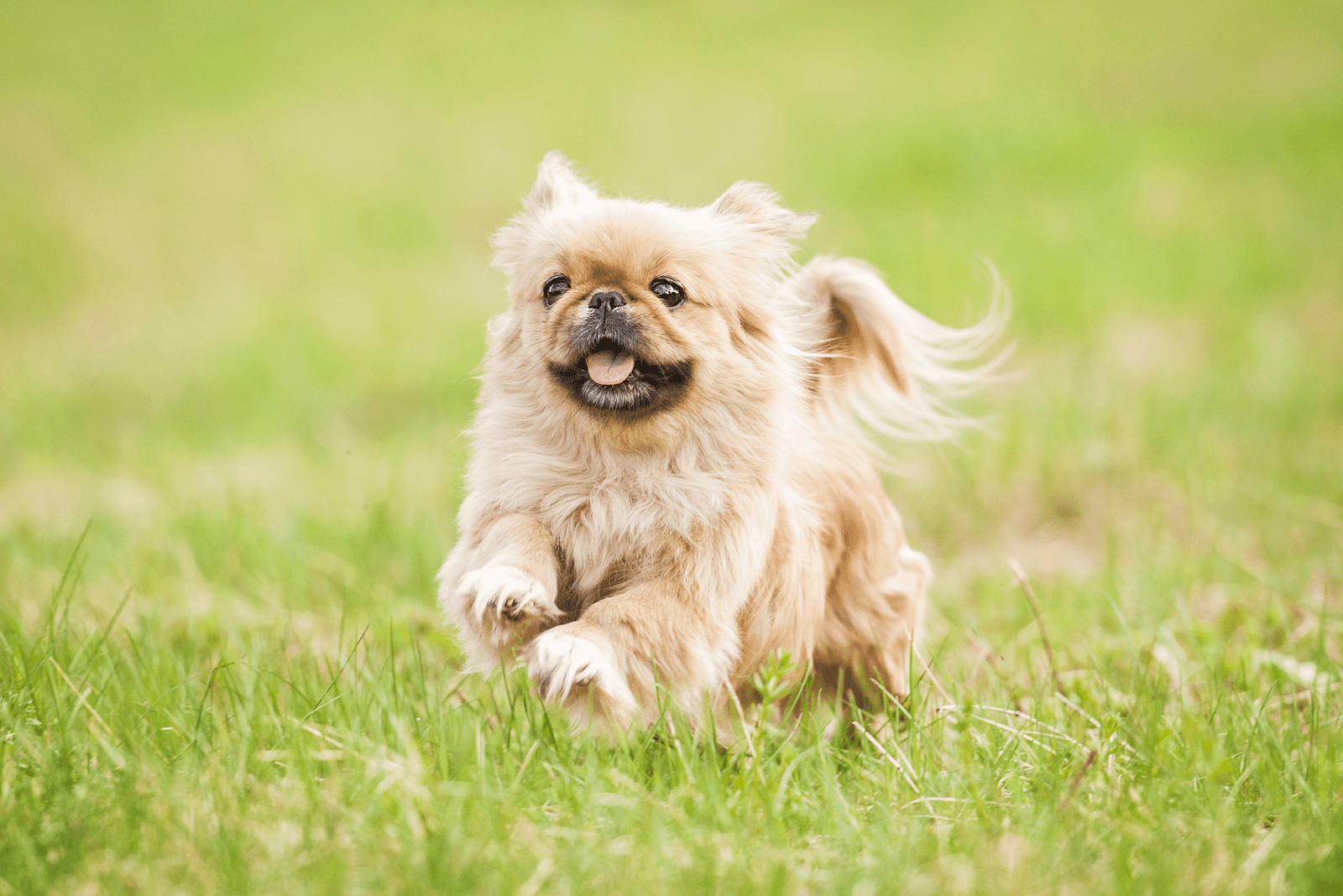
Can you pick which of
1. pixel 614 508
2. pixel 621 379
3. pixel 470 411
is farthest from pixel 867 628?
pixel 470 411

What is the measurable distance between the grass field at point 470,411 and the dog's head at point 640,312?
30.5 inches

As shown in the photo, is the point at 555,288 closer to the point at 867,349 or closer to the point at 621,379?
the point at 621,379

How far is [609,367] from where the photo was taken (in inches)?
88.1

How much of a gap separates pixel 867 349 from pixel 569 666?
1.40 m

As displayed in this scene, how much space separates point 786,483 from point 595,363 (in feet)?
2.03

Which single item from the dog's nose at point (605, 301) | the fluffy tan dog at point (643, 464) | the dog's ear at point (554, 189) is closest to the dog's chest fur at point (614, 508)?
the fluffy tan dog at point (643, 464)

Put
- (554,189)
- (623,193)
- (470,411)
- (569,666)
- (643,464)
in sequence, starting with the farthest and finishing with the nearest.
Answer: (470,411) → (623,193) → (554,189) → (643,464) → (569,666)

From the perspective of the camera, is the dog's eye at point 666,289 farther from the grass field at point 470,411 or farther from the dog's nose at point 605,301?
the grass field at point 470,411

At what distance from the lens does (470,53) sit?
13.1 meters

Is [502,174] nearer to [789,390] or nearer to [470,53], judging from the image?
[470,53]

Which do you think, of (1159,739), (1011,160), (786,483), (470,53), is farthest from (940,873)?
(470,53)

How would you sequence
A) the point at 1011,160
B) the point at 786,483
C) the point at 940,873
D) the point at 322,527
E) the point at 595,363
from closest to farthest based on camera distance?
the point at 940,873 < the point at 595,363 < the point at 786,483 < the point at 322,527 < the point at 1011,160

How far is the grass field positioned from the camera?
6.51 ft

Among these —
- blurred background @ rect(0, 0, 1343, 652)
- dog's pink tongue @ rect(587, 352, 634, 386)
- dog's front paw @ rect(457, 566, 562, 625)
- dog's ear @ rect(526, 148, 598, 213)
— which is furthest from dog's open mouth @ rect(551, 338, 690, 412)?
blurred background @ rect(0, 0, 1343, 652)
